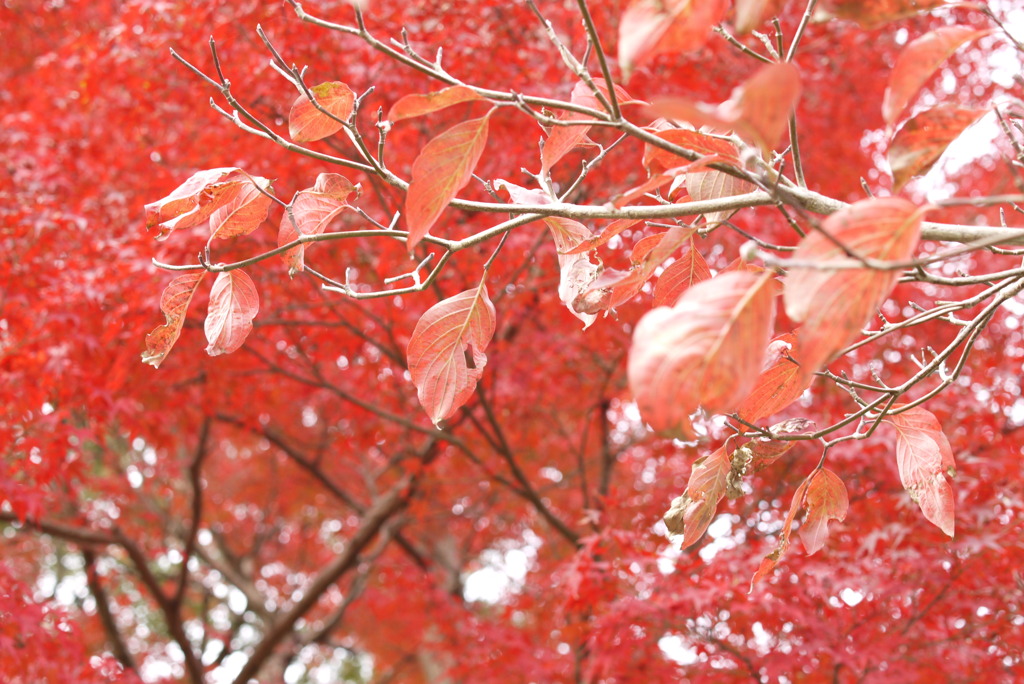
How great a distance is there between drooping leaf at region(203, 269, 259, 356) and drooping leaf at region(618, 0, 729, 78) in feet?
2.46

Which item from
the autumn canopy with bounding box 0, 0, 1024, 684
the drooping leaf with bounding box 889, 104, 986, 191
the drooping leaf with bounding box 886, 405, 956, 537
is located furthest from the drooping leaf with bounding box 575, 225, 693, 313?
the drooping leaf with bounding box 886, 405, 956, 537

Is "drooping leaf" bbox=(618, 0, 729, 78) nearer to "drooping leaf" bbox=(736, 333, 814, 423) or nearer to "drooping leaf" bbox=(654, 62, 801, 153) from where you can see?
"drooping leaf" bbox=(654, 62, 801, 153)

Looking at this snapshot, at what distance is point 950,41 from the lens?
986 mm

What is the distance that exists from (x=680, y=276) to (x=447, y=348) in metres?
0.42

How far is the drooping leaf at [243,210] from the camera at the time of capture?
1.30 metres

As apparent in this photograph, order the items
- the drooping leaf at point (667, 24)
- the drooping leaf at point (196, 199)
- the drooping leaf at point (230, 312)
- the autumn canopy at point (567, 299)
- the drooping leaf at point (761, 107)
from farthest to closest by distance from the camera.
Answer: the drooping leaf at point (230, 312), the drooping leaf at point (196, 199), the autumn canopy at point (567, 299), the drooping leaf at point (667, 24), the drooping leaf at point (761, 107)

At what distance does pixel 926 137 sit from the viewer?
3.39 feet

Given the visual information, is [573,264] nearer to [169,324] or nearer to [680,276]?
[680,276]

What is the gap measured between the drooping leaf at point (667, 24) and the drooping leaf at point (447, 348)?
21.9 inches

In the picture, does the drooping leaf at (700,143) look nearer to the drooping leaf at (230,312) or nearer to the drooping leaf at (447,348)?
the drooping leaf at (447,348)

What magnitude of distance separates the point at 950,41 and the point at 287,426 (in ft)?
20.7

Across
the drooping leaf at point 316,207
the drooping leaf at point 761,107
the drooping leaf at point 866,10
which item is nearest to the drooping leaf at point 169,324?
the drooping leaf at point 316,207

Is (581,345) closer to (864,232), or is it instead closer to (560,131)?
(560,131)

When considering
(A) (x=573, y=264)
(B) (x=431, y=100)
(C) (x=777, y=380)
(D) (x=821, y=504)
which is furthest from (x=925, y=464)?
(B) (x=431, y=100)
